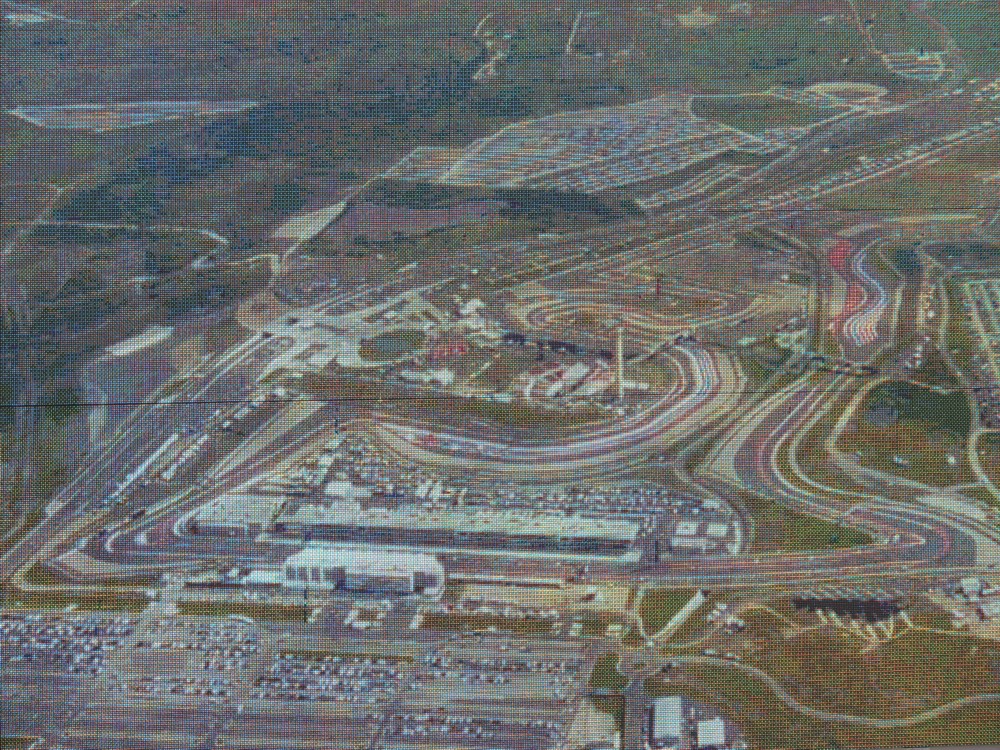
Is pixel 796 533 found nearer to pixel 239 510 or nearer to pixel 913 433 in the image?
pixel 913 433

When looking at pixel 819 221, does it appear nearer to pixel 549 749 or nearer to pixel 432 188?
pixel 432 188

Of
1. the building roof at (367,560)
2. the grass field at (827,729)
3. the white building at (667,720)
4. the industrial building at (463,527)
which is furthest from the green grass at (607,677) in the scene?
Result: the building roof at (367,560)

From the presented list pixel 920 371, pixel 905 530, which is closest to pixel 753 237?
pixel 920 371

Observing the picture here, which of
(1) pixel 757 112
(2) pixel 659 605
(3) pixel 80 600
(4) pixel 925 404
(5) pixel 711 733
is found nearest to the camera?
(5) pixel 711 733

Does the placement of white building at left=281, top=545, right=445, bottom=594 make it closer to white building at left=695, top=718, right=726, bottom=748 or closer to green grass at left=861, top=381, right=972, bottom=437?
white building at left=695, top=718, right=726, bottom=748

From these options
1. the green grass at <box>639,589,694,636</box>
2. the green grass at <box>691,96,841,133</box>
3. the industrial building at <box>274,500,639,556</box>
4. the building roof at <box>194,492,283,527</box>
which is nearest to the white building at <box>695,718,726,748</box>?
the green grass at <box>639,589,694,636</box>

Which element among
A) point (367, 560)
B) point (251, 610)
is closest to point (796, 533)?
point (367, 560)
